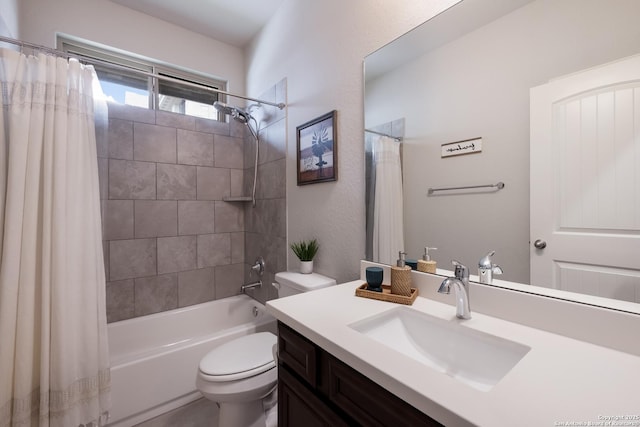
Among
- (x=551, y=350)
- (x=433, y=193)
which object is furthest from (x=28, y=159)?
(x=551, y=350)

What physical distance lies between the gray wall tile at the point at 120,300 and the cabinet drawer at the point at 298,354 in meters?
1.69

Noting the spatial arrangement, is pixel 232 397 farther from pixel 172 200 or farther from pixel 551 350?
pixel 172 200

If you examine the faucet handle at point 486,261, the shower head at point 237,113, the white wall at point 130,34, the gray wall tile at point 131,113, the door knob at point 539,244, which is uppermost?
the white wall at point 130,34

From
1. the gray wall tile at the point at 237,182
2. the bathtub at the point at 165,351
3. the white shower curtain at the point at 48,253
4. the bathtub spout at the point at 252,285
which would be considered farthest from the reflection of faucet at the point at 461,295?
the gray wall tile at the point at 237,182

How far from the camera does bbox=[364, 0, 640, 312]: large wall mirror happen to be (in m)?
0.68

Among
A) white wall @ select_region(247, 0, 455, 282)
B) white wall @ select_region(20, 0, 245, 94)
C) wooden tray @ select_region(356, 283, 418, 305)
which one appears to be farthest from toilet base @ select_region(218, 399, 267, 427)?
white wall @ select_region(20, 0, 245, 94)

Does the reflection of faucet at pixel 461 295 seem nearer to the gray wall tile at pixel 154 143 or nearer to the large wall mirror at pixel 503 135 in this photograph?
the large wall mirror at pixel 503 135

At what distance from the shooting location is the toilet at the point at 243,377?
1.26 meters

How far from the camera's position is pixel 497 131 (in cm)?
90

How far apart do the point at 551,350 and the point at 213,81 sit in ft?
9.53

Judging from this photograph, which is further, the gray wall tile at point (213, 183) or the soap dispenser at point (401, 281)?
the gray wall tile at point (213, 183)

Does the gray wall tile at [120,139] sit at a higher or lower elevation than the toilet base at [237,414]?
higher

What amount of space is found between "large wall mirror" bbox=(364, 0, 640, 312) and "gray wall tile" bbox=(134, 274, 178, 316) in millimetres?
1749

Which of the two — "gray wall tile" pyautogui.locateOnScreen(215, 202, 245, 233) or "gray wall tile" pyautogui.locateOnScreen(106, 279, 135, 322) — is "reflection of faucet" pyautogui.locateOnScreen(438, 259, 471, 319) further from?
"gray wall tile" pyautogui.locateOnScreen(106, 279, 135, 322)
